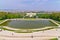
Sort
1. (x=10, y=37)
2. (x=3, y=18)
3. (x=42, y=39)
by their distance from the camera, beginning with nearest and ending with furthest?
(x=42, y=39)
(x=10, y=37)
(x=3, y=18)

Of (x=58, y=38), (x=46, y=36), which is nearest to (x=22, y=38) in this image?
(x=46, y=36)

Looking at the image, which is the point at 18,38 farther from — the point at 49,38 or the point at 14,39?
the point at 49,38

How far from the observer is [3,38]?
942cm

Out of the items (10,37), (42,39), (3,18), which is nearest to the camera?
(42,39)

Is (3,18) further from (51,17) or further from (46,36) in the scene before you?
(46,36)

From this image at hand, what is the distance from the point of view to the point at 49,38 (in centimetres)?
938

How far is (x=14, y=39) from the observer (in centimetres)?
922

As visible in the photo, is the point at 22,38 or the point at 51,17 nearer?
the point at 22,38

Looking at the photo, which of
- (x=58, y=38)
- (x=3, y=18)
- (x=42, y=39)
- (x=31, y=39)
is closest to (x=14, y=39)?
(x=31, y=39)

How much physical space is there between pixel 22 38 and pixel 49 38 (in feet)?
5.26

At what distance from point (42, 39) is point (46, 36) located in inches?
31.3

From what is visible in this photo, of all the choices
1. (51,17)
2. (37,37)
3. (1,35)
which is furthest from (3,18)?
(37,37)

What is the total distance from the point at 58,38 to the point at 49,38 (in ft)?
1.72

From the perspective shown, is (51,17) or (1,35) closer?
(1,35)
